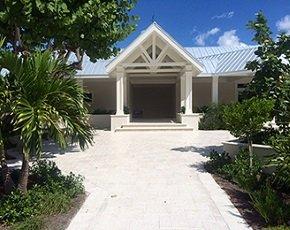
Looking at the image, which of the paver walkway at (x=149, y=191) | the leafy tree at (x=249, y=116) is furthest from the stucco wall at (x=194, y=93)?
the leafy tree at (x=249, y=116)

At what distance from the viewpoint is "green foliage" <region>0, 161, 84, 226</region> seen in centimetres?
580

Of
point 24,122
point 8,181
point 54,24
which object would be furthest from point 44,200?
point 54,24

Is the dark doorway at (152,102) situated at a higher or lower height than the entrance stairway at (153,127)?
higher

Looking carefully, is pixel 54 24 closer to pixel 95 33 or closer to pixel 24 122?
pixel 95 33

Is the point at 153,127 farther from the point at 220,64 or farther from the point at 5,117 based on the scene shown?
the point at 5,117

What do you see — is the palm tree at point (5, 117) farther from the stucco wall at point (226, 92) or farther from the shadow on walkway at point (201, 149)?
the stucco wall at point (226, 92)

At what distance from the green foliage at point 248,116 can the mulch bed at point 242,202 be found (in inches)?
48.4

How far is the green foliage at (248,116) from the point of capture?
8.05 metres

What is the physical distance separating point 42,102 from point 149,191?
308 cm

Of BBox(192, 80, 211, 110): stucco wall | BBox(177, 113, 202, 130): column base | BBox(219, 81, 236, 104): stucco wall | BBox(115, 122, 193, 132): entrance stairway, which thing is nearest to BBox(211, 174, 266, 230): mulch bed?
BBox(115, 122, 193, 132): entrance stairway

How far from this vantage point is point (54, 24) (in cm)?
820

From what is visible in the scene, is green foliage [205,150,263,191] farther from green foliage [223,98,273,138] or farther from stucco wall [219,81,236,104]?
stucco wall [219,81,236,104]

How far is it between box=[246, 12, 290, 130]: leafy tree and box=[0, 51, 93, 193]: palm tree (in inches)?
209

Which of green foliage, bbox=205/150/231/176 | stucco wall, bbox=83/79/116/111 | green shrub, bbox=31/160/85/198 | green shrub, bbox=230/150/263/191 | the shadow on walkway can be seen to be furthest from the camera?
stucco wall, bbox=83/79/116/111
